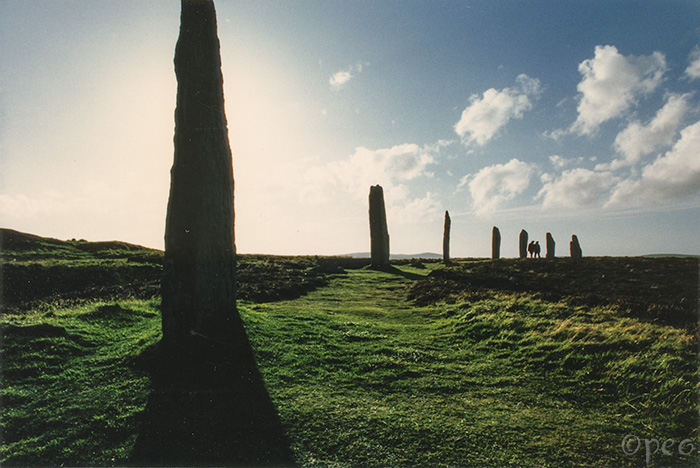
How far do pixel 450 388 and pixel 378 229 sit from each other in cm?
1877

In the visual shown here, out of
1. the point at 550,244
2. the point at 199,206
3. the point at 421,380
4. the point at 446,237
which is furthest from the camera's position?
the point at 550,244

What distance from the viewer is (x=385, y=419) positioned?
4367 millimetres

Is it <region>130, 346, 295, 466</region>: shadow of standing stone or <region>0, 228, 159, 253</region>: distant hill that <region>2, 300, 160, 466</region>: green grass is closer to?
<region>130, 346, 295, 466</region>: shadow of standing stone

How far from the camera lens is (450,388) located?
17.4 feet

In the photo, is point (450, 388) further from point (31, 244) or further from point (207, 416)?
point (31, 244)

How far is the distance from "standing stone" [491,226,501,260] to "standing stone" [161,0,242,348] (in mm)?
30809

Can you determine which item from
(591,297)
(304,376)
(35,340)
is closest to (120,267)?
(35,340)

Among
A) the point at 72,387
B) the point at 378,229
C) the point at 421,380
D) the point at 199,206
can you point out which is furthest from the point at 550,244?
the point at 72,387

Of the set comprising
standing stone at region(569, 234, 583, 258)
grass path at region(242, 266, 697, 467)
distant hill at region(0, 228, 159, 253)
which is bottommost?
grass path at region(242, 266, 697, 467)

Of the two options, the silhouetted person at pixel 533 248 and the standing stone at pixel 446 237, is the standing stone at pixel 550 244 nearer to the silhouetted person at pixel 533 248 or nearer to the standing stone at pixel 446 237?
the silhouetted person at pixel 533 248

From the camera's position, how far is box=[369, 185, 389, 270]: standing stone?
934 inches

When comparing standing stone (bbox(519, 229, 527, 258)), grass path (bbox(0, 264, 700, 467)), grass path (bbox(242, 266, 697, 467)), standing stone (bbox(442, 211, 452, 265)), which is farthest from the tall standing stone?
grass path (bbox(0, 264, 700, 467))

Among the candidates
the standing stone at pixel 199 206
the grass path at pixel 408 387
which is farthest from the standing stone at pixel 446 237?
the standing stone at pixel 199 206

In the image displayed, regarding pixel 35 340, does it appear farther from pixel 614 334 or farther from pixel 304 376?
pixel 614 334
